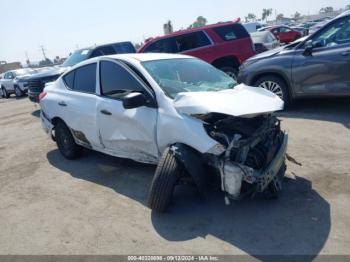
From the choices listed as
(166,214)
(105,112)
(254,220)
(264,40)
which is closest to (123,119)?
(105,112)

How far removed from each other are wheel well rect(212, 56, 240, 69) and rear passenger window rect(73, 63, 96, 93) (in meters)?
5.63

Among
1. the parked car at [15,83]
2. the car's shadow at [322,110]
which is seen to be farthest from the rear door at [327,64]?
the parked car at [15,83]

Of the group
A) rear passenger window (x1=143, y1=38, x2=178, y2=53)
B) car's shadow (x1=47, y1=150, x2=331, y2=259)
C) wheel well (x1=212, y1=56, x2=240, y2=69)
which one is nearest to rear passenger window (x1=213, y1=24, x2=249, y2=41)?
wheel well (x1=212, y1=56, x2=240, y2=69)

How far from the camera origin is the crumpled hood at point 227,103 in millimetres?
3609

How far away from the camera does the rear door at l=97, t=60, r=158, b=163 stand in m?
4.23

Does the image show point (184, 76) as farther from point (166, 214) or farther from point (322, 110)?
point (322, 110)

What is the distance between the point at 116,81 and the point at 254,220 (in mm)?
2530

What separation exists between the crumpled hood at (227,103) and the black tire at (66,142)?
Answer: 101 inches

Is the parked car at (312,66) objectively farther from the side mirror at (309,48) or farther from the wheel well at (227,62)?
the wheel well at (227,62)

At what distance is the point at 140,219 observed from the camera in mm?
3812

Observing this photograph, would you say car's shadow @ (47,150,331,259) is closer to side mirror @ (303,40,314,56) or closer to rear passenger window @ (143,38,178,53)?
side mirror @ (303,40,314,56)

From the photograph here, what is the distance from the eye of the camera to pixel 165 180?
3602 mm

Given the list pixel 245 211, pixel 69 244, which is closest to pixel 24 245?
pixel 69 244

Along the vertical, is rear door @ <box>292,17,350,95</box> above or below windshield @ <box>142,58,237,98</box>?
below
